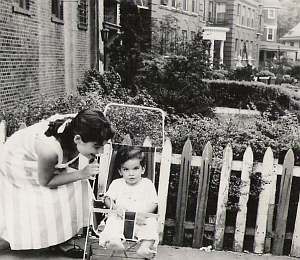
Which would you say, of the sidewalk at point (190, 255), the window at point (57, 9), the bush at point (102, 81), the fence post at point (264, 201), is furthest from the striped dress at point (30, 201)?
the bush at point (102, 81)

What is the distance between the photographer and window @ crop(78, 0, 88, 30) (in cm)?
1402

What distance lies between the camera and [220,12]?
30.2 m

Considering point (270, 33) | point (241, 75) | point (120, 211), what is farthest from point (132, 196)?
point (270, 33)

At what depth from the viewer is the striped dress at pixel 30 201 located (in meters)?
3.65

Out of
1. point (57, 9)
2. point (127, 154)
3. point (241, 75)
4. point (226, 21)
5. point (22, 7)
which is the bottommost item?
point (241, 75)

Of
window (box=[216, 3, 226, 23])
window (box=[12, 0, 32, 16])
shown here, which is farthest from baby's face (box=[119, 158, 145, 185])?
window (box=[216, 3, 226, 23])

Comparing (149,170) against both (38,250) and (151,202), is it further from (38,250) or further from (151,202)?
(38,250)

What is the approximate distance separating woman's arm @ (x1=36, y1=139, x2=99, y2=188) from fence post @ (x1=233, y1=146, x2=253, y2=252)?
1.39 m

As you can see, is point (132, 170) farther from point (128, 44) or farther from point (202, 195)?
point (128, 44)

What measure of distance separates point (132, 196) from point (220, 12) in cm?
2801

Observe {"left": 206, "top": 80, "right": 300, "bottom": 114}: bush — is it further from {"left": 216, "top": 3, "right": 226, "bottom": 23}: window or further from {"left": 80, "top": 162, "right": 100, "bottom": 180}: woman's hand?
{"left": 80, "top": 162, "right": 100, "bottom": 180}: woman's hand

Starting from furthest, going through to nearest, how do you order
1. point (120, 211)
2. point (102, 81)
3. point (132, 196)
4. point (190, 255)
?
point (102, 81)
point (190, 255)
point (132, 196)
point (120, 211)

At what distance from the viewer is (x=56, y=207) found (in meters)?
3.70

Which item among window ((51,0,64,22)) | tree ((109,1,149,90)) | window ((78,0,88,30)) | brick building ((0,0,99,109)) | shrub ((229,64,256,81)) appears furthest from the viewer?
shrub ((229,64,256,81))
